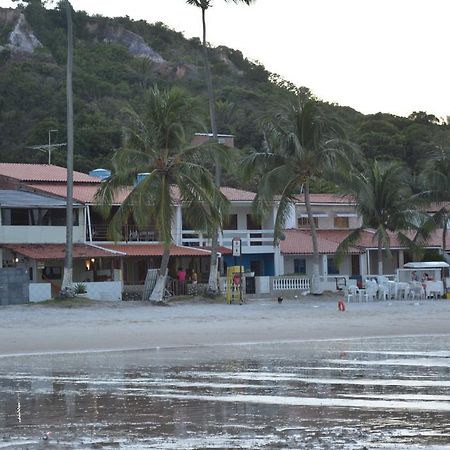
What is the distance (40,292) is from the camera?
3862 cm

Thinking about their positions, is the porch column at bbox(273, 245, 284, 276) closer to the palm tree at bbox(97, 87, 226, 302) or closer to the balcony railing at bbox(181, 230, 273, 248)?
the balcony railing at bbox(181, 230, 273, 248)

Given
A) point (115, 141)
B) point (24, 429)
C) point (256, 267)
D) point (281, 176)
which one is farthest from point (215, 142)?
point (115, 141)

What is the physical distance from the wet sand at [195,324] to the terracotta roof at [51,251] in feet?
16.2

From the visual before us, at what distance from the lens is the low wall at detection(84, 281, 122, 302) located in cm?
3997

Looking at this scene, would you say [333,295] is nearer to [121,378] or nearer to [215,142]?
[215,142]

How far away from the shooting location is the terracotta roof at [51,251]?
40.9 metres

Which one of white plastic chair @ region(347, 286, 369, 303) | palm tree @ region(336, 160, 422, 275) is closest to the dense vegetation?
palm tree @ region(336, 160, 422, 275)

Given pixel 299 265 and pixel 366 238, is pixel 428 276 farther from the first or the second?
pixel 366 238

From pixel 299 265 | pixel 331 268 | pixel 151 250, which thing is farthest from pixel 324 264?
pixel 151 250

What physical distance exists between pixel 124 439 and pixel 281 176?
3386 cm

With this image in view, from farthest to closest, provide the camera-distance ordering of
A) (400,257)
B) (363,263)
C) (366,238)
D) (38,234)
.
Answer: (400,257)
(366,238)
(363,263)
(38,234)

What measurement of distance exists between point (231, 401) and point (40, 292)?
1086 inches

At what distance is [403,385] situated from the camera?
13.0 meters

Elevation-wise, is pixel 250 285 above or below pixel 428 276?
below
